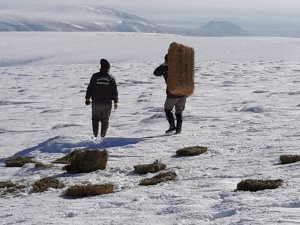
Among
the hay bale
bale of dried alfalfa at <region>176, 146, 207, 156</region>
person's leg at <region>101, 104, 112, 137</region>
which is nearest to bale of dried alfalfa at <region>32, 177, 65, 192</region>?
the hay bale

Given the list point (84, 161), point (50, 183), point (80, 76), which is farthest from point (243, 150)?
point (80, 76)

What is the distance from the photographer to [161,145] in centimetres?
1230

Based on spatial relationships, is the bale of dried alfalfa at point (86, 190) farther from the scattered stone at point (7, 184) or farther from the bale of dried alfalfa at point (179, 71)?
the bale of dried alfalfa at point (179, 71)

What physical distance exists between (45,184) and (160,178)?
5.33ft

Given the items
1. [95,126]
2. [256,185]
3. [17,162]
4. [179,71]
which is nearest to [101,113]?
[95,126]

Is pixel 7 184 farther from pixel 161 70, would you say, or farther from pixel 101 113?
pixel 161 70

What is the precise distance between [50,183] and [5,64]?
47.5 m

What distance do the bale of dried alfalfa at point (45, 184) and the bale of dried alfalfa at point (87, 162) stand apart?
2.43 feet

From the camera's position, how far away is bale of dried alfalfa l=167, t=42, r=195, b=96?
547 inches

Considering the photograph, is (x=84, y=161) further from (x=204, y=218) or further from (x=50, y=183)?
(x=204, y=218)

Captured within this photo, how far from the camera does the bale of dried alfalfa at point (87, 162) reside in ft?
31.6

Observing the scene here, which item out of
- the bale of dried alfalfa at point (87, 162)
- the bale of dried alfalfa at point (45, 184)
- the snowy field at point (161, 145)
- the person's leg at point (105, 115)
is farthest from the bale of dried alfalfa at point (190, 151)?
the person's leg at point (105, 115)

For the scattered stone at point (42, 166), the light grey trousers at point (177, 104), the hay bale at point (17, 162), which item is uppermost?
the light grey trousers at point (177, 104)

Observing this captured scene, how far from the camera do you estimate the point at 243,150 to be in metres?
11.0
